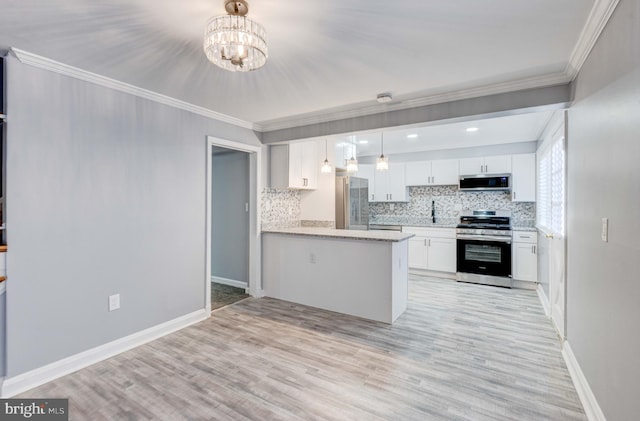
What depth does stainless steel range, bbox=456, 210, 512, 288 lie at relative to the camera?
190 inches

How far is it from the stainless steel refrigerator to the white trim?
3118 mm

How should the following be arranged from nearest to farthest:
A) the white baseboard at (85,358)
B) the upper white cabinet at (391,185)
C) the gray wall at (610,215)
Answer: the gray wall at (610,215)
the white baseboard at (85,358)
the upper white cabinet at (391,185)

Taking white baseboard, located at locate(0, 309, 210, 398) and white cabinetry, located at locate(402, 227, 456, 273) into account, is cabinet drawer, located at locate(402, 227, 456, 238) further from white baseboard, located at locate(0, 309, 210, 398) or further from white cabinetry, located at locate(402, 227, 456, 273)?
white baseboard, located at locate(0, 309, 210, 398)

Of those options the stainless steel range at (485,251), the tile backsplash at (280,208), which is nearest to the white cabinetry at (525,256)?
the stainless steel range at (485,251)

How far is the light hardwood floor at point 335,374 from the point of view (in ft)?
6.39

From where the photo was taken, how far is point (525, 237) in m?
4.78

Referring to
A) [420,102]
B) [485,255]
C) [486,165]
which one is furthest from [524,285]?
[420,102]

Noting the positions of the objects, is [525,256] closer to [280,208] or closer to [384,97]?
[384,97]

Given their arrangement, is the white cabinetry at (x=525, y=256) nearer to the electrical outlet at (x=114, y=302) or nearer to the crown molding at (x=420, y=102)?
the crown molding at (x=420, y=102)

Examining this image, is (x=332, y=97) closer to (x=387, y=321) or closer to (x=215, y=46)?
(x=215, y=46)

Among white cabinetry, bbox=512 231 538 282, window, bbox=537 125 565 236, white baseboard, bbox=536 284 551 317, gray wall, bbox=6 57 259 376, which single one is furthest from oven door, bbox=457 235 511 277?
gray wall, bbox=6 57 259 376

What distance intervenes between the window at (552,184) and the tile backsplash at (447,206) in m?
0.48

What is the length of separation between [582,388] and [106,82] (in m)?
4.29

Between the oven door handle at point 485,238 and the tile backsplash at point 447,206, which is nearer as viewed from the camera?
the oven door handle at point 485,238
